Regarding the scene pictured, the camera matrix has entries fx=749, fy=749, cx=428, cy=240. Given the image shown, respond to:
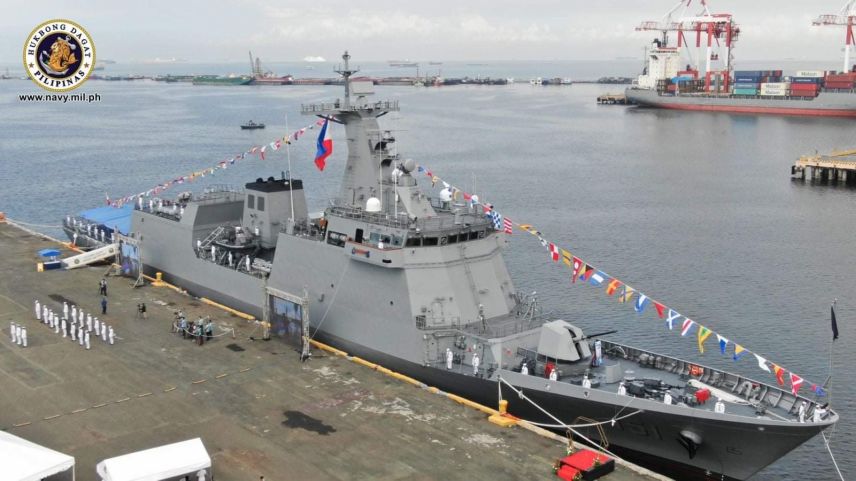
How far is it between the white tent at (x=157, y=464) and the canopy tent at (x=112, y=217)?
2761cm

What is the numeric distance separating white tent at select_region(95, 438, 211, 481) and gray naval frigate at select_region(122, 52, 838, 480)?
7.96 m

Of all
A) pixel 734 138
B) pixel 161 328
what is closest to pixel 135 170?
pixel 161 328

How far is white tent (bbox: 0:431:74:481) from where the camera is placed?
13680mm

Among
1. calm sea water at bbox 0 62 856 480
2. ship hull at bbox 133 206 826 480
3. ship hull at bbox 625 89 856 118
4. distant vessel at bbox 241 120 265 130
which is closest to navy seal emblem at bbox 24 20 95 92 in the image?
calm sea water at bbox 0 62 856 480

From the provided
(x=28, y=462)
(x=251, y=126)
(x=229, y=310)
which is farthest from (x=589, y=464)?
(x=251, y=126)

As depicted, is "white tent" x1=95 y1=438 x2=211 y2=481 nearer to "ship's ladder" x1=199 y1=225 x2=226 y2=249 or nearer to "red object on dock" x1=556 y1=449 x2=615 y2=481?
"red object on dock" x1=556 y1=449 x2=615 y2=481

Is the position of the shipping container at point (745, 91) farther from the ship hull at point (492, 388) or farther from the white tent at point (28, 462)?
the white tent at point (28, 462)

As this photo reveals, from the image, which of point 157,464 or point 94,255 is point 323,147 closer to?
point 157,464

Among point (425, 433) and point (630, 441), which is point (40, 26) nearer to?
point (425, 433)

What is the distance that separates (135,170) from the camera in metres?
71.1

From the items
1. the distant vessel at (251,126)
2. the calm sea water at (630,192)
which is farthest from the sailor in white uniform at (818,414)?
the distant vessel at (251,126)

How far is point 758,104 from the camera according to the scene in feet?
429

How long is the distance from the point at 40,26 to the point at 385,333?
25440 mm

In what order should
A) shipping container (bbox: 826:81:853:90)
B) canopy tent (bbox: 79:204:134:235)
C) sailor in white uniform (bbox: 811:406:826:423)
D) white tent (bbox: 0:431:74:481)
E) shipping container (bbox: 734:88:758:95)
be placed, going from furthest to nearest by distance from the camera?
shipping container (bbox: 734:88:758:95) → shipping container (bbox: 826:81:853:90) → canopy tent (bbox: 79:204:134:235) → sailor in white uniform (bbox: 811:406:826:423) → white tent (bbox: 0:431:74:481)
